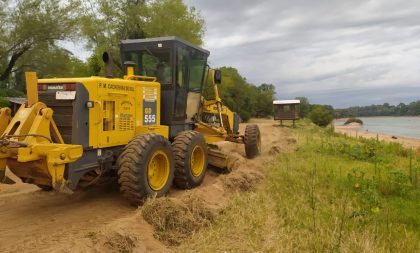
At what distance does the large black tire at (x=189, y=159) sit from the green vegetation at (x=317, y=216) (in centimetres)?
105

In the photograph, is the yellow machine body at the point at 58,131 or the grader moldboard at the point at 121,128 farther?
the grader moldboard at the point at 121,128

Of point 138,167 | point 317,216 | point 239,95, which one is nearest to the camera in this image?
point 138,167

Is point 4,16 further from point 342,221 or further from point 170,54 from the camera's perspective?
point 342,221

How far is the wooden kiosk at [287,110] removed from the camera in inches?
1373

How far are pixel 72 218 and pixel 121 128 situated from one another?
65.9 inches

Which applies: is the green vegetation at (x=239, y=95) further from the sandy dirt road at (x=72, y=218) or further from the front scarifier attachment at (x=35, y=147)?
the front scarifier attachment at (x=35, y=147)

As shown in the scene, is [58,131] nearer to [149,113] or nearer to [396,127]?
[149,113]

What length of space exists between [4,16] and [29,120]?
88.9 feet

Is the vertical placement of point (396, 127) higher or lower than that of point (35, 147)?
lower

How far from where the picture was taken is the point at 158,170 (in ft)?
25.2

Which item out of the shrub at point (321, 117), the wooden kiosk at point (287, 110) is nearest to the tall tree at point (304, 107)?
the shrub at point (321, 117)

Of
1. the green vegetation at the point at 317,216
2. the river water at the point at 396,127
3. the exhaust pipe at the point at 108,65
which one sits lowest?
the river water at the point at 396,127

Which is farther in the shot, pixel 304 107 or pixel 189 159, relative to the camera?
pixel 304 107

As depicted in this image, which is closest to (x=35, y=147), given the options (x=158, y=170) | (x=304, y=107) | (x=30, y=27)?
(x=158, y=170)
